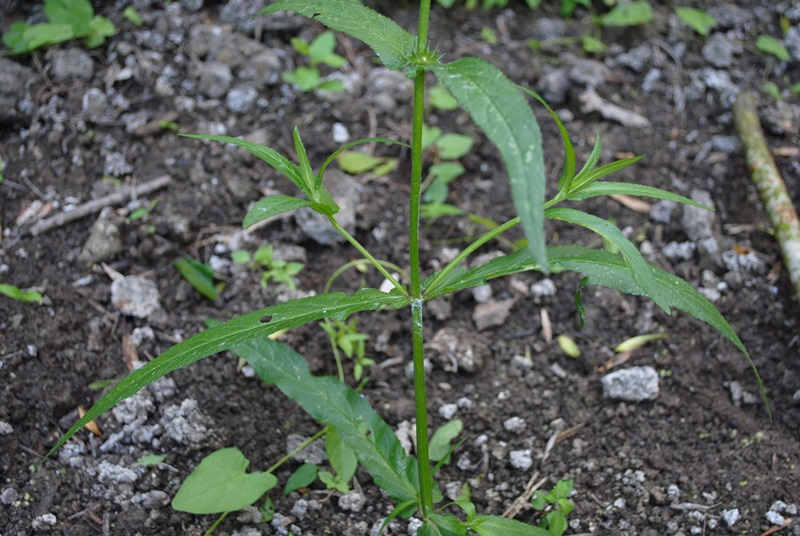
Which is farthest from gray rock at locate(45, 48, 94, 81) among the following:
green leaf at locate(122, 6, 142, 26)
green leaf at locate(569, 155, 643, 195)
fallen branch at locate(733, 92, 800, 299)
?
fallen branch at locate(733, 92, 800, 299)

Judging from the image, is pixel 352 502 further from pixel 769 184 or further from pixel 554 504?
pixel 769 184

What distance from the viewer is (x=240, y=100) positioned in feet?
12.4

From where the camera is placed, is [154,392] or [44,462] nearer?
[44,462]

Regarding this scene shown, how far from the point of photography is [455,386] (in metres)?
2.95

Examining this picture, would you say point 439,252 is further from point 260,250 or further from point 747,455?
point 747,455

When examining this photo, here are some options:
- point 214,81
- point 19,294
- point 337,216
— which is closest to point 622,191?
point 337,216

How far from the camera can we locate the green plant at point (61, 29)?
3760 mm

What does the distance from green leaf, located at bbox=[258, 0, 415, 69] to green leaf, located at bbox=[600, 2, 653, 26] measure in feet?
9.19

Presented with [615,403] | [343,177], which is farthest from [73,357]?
[615,403]

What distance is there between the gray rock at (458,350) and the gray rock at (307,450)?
61 centimetres

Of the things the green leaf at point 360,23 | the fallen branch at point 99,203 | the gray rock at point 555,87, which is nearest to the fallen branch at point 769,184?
the gray rock at point 555,87

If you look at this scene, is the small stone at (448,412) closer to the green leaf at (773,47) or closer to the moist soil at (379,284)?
the moist soil at (379,284)

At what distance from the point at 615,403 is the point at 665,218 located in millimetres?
1108

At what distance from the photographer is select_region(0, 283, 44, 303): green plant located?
2836mm
